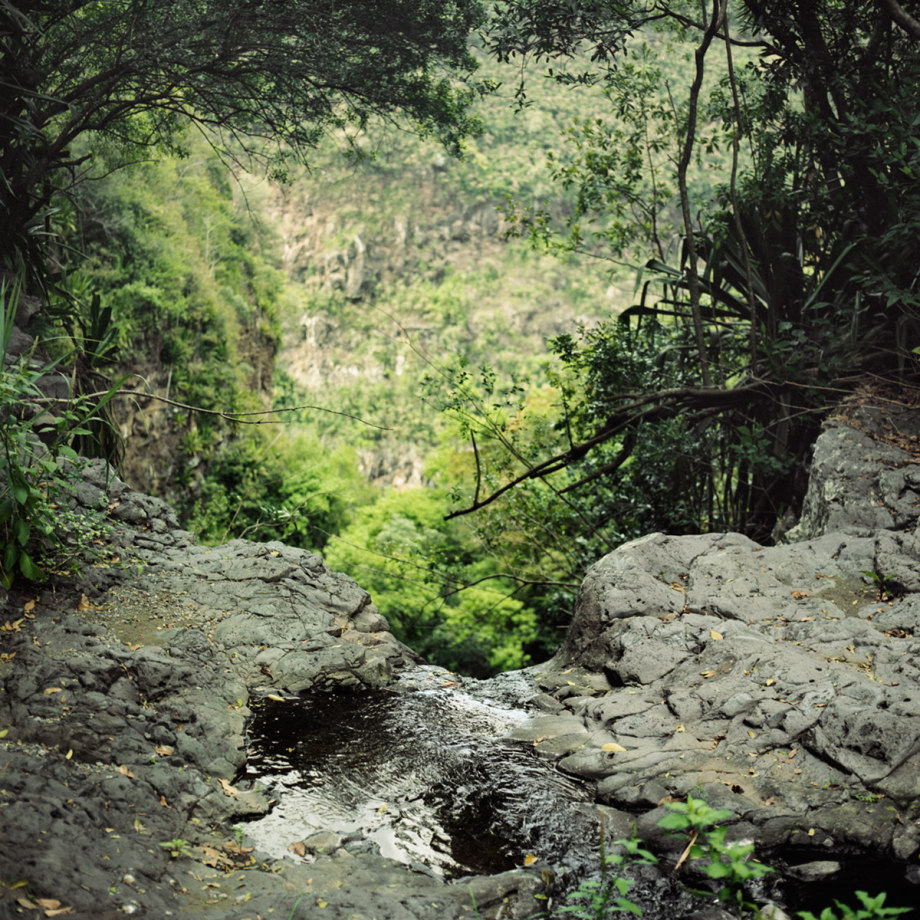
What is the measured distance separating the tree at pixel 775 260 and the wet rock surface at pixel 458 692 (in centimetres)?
80

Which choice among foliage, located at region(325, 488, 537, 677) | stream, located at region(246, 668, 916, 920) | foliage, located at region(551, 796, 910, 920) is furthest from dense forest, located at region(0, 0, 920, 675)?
foliage, located at region(325, 488, 537, 677)

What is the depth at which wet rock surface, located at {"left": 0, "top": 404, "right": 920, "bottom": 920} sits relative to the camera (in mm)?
2705

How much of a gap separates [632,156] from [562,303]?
4318 centimetres

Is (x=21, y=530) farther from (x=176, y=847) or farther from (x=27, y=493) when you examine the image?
(x=176, y=847)

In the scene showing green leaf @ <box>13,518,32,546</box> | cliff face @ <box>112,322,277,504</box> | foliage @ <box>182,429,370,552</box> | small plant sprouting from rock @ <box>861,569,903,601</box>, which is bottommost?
foliage @ <box>182,429,370,552</box>

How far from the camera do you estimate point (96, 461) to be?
5.89 meters

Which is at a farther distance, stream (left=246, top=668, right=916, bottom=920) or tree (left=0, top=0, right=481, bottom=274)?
tree (left=0, top=0, right=481, bottom=274)

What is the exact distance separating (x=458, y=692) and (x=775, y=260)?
178 inches

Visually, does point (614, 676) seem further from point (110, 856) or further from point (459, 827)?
point (110, 856)

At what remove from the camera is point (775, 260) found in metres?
6.66

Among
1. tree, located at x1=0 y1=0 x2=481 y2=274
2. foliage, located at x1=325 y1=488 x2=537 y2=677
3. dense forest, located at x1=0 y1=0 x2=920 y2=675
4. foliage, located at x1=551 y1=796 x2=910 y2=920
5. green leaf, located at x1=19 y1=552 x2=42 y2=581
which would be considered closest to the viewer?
foliage, located at x1=551 y1=796 x2=910 y2=920

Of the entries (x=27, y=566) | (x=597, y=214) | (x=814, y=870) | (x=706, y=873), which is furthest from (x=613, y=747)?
(x=597, y=214)

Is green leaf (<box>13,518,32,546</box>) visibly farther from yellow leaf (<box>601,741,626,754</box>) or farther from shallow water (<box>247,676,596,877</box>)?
yellow leaf (<box>601,741,626,754</box>)

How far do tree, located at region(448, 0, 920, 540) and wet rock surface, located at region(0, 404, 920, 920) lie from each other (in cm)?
Answer: 80
